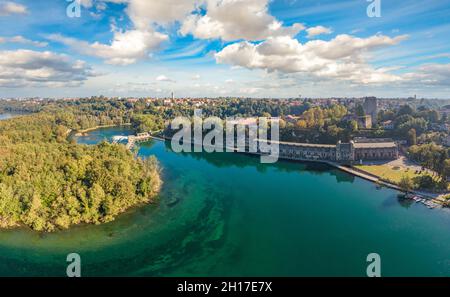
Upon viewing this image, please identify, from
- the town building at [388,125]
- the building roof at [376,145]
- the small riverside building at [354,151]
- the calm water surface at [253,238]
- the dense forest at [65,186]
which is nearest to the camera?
the calm water surface at [253,238]

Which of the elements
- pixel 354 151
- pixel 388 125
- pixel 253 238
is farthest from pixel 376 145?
pixel 253 238

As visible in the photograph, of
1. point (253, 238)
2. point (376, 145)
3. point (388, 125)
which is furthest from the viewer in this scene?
point (388, 125)

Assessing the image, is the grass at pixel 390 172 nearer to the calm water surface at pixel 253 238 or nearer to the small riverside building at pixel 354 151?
the calm water surface at pixel 253 238

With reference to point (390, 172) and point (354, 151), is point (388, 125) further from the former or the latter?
point (390, 172)

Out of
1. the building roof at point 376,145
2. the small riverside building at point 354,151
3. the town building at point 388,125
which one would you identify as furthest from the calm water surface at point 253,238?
the town building at point 388,125
